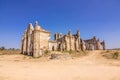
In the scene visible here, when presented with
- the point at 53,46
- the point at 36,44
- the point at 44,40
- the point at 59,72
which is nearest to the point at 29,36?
the point at 44,40

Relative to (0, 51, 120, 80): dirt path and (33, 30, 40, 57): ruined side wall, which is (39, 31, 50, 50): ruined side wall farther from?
(0, 51, 120, 80): dirt path

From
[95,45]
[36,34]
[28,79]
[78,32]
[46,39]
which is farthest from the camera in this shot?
[95,45]

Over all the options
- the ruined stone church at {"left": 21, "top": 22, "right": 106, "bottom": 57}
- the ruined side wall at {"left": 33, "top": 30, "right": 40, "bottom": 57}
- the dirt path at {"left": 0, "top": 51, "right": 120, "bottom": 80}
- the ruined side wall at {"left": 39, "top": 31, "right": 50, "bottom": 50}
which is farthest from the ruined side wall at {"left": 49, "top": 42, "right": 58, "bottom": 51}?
the dirt path at {"left": 0, "top": 51, "right": 120, "bottom": 80}

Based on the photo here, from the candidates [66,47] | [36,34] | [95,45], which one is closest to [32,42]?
[36,34]

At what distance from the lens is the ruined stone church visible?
32156 mm

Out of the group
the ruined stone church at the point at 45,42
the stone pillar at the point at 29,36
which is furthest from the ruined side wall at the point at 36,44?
the stone pillar at the point at 29,36

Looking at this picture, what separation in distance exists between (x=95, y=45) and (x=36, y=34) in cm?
2936

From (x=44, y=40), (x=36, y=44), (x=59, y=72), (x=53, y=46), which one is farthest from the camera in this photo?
(x=53, y=46)

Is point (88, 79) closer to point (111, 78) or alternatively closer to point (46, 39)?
point (111, 78)

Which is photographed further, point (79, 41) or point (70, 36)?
point (79, 41)

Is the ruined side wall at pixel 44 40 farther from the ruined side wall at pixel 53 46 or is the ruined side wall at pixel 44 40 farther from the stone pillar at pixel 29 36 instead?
the ruined side wall at pixel 53 46

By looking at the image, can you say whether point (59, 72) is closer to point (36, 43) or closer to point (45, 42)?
point (36, 43)

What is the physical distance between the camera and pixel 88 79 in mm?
8414

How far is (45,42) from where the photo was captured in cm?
3409
